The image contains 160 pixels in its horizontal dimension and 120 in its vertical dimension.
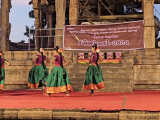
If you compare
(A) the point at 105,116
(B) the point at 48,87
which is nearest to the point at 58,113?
(A) the point at 105,116

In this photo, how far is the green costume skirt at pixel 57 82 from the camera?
11625 mm

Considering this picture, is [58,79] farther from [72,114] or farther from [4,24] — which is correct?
[4,24]

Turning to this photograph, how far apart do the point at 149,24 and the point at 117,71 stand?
3867mm

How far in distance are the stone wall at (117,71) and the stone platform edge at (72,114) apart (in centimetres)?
735

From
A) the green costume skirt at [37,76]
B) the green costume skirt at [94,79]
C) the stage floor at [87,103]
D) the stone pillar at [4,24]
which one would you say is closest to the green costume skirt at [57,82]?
the green costume skirt at [94,79]

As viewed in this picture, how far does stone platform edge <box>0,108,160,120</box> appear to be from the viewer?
682 cm

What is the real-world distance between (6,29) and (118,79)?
7926 mm

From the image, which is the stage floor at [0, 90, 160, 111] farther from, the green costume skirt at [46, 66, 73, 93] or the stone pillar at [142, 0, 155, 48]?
the stone pillar at [142, 0, 155, 48]

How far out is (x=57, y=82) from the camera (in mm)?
11750

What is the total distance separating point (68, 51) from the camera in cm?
1670

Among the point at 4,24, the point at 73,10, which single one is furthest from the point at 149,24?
the point at 4,24

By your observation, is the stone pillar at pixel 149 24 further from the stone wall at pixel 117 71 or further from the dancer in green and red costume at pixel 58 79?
the dancer in green and red costume at pixel 58 79

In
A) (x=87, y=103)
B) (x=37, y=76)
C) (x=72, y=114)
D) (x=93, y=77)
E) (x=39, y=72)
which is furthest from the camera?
(x=37, y=76)

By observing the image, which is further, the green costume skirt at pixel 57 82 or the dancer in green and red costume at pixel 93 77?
the dancer in green and red costume at pixel 93 77
